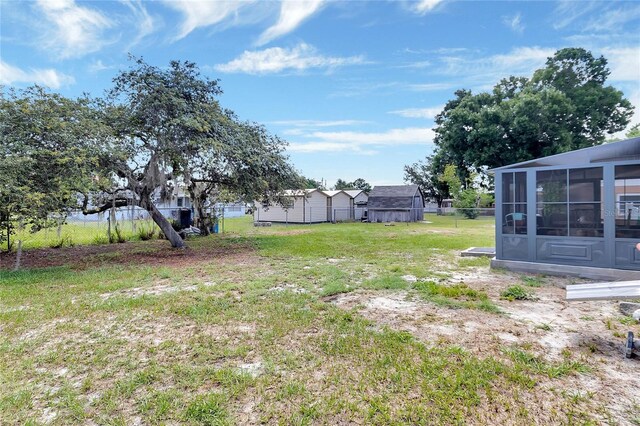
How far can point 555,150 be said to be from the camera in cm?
2156

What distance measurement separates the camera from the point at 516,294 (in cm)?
454

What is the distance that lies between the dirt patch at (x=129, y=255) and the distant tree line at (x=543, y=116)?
20919mm

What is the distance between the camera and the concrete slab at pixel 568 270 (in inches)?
212

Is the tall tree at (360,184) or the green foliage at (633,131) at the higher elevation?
the green foliage at (633,131)

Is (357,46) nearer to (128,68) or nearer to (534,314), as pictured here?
(128,68)

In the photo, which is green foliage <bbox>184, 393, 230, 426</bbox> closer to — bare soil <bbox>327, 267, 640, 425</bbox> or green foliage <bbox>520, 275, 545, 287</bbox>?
bare soil <bbox>327, 267, 640, 425</bbox>

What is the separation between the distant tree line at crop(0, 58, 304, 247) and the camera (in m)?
6.32

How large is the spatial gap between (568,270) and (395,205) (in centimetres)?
1682

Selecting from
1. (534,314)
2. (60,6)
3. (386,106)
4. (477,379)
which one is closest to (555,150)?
(386,106)

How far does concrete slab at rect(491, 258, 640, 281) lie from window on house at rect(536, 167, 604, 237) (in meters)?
0.62

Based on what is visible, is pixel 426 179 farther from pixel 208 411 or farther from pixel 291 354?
pixel 208 411

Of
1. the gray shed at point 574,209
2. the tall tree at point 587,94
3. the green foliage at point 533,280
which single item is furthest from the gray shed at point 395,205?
the green foliage at point 533,280

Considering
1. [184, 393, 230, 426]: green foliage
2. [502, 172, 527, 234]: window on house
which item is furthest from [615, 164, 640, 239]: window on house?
[184, 393, 230, 426]: green foliage

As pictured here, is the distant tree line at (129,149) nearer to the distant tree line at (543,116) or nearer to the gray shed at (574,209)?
the gray shed at (574,209)
